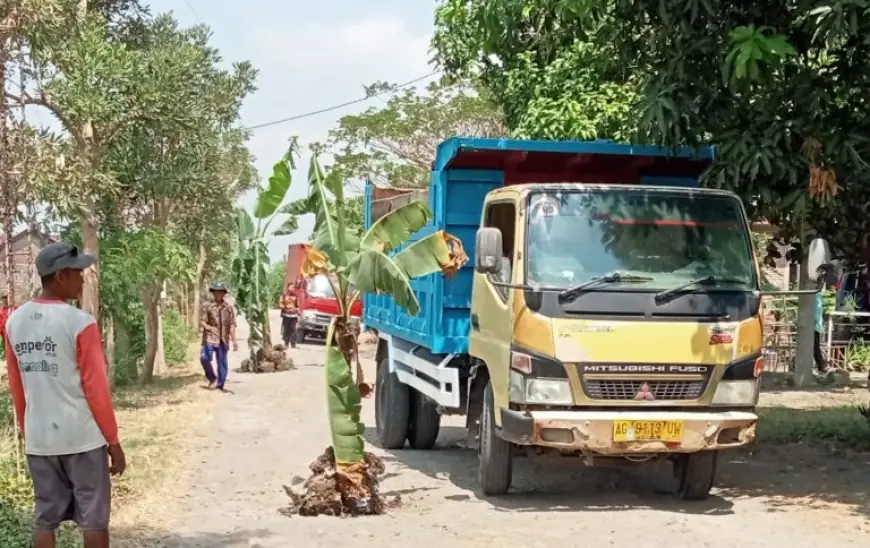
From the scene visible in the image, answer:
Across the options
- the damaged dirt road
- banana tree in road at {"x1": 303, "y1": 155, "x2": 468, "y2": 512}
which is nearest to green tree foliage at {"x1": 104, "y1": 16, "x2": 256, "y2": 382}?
the damaged dirt road

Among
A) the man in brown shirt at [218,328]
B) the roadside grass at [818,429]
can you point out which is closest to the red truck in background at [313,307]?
the man in brown shirt at [218,328]

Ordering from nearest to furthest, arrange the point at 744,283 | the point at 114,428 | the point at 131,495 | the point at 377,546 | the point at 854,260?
1. the point at 114,428
2. the point at 377,546
3. the point at 744,283
4. the point at 131,495
5. the point at 854,260

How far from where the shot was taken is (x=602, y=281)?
Result: 777 centimetres

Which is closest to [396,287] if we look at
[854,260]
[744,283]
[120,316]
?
[744,283]

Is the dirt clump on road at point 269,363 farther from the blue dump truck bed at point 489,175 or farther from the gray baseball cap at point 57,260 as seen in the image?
the gray baseball cap at point 57,260

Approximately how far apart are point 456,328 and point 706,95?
2.87m

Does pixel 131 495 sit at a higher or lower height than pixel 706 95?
lower

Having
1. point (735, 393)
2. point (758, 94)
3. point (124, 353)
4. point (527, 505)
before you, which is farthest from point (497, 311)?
point (124, 353)

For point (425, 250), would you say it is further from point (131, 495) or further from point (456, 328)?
point (131, 495)

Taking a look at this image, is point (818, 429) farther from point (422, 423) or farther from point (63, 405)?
point (63, 405)

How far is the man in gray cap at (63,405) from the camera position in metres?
Result: 5.23

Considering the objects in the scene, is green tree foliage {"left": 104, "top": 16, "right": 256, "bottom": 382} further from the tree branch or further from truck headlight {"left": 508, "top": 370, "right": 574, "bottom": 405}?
truck headlight {"left": 508, "top": 370, "right": 574, "bottom": 405}

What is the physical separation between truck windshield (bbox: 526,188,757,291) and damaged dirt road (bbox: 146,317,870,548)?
67.8 inches

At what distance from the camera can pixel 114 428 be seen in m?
5.32
